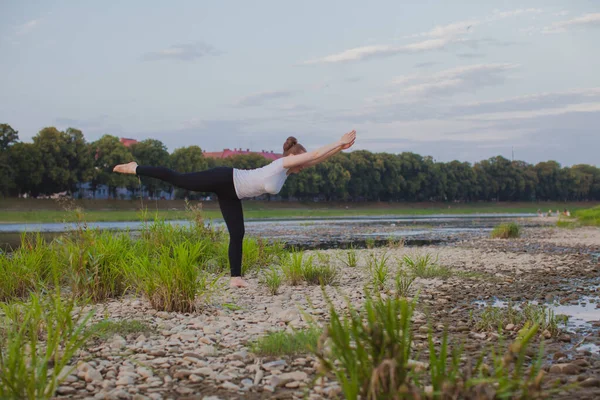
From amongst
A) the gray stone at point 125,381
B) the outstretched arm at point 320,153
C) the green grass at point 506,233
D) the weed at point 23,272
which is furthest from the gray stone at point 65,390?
the green grass at point 506,233

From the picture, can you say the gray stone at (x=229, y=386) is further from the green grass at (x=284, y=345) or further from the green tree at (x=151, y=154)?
the green tree at (x=151, y=154)

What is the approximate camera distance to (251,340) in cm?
523

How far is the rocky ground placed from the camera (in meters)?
3.97

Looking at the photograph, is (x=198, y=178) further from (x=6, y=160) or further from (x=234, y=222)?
(x=6, y=160)

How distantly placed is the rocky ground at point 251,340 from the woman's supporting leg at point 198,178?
4.76 feet

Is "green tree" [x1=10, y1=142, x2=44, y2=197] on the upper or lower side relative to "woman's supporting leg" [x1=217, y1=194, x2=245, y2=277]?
upper

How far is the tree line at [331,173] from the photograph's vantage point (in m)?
59.1

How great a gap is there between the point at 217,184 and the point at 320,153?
4.66 feet

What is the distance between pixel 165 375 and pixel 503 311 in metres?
4.03

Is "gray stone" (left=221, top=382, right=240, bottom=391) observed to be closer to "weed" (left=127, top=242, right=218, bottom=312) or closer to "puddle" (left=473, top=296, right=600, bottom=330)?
"weed" (left=127, top=242, right=218, bottom=312)

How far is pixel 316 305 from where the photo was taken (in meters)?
7.06

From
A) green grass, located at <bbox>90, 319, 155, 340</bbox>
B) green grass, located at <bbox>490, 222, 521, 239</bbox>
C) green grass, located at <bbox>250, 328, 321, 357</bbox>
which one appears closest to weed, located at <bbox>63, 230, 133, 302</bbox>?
green grass, located at <bbox>90, 319, 155, 340</bbox>

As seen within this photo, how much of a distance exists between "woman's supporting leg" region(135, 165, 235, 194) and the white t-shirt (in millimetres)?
123

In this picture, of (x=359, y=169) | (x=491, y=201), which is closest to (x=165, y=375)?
(x=359, y=169)
